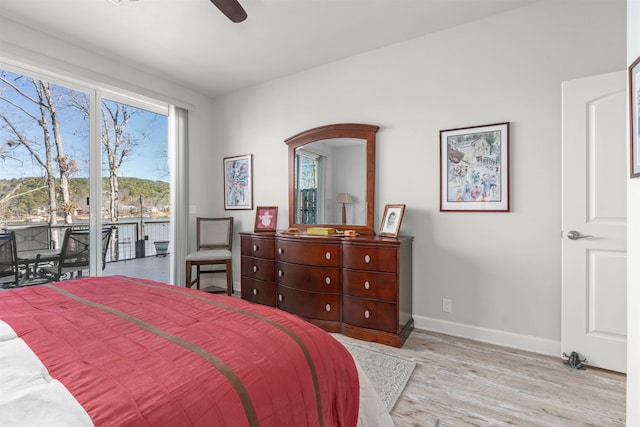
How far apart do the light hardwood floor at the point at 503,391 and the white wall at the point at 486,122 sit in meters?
0.30

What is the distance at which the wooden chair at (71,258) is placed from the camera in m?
2.94

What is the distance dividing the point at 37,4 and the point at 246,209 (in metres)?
2.59

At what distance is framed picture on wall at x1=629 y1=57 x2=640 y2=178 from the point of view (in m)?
1.26

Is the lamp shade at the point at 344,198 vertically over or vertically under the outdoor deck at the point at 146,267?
over

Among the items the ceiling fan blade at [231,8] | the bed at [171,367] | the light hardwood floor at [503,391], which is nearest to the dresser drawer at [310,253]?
the light hardwood floor at [503,391]

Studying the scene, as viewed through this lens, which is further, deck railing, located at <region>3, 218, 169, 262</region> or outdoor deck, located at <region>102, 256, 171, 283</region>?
outdoor deck, located at <region>102, 256, 171, 283</region>

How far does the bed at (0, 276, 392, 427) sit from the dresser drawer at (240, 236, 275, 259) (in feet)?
5.61

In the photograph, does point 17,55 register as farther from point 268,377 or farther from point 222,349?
point 268,377

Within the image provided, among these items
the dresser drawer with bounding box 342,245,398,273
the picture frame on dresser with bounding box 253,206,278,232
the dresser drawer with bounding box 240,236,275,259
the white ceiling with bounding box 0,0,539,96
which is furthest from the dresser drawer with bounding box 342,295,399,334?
the white ceiling with bounding box 0,0,539,96

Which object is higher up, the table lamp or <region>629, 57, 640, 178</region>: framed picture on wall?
<region>629, 57, 640, 178</region>: framed picture on wall

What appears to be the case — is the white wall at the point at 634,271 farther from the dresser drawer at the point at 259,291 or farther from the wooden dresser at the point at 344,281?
the dresser drawer at the point at 259,291

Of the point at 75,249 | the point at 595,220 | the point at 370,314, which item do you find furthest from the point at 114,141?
the point at 595,220

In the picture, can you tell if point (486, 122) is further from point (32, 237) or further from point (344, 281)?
point (32, 237)

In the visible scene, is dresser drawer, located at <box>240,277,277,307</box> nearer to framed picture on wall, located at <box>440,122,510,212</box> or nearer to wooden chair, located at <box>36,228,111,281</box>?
wooden chair, located at <box>36,228,111,281</box>
